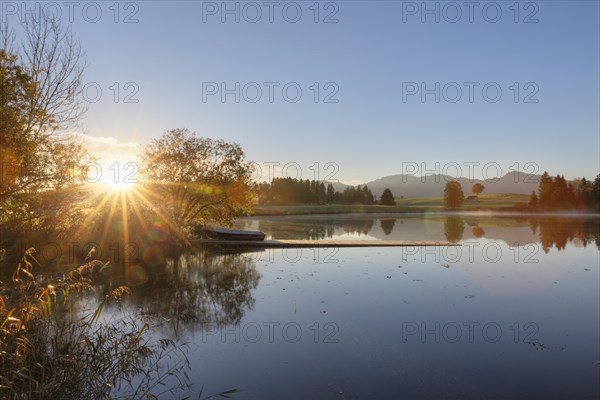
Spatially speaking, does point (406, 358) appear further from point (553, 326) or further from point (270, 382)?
point (553, 326)

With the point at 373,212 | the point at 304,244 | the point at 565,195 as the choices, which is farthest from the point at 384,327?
the point at 565,195

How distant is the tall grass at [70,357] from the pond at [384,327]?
92cm

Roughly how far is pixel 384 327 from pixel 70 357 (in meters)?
9.25

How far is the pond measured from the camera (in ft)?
29.3

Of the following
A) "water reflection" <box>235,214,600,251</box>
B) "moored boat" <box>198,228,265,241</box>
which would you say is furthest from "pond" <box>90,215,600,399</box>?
"water reflection" <box>235,214,600,251</box>

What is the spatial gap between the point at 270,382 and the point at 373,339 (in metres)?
4.02

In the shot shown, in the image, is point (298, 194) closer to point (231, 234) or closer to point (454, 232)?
point (454, 232)

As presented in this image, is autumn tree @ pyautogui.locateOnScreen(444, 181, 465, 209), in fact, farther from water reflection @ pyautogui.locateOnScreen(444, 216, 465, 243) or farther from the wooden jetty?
the wooden jetty

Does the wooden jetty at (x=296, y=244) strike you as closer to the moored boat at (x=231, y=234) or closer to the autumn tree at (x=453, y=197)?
the moored boat at (x=231, y=234)

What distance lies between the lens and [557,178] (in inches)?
3782

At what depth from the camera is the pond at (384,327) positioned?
29.3 ft

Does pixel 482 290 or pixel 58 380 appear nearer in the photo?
pixel 58 380

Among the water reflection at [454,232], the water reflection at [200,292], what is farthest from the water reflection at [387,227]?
the water reflection at [200,292]

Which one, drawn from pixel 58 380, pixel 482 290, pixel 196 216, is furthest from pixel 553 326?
pixel 196 216
